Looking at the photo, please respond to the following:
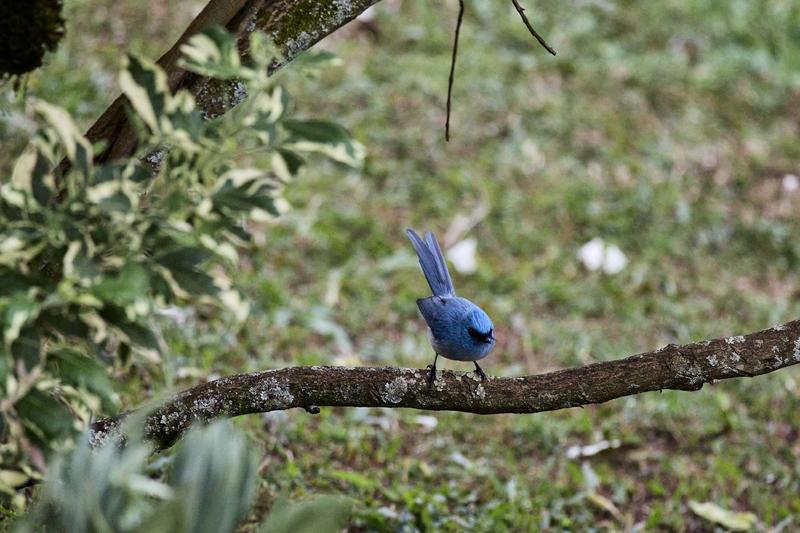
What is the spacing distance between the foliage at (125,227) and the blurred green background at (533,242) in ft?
4.18

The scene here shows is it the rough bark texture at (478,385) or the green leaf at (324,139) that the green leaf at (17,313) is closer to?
the green leaf at (324,139)

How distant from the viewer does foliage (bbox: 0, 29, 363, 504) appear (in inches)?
74.4

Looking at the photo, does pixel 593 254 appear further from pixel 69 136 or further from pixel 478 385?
pixel 69 136

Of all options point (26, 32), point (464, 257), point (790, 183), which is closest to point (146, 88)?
point (26, 32)

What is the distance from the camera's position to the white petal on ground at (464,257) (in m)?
5.78

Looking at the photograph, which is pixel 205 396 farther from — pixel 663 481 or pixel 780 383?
pixel 780 383

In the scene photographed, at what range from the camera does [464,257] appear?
5793 mm

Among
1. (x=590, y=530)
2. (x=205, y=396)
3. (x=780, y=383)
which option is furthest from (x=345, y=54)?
(x=205, y=396)

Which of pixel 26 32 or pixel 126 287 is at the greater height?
pixel 26 32

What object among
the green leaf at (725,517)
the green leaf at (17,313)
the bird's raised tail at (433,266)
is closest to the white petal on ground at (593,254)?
the green leaf at (725,517)

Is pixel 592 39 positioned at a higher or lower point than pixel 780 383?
higher

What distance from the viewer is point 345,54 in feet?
24.1

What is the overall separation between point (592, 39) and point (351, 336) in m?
4.02

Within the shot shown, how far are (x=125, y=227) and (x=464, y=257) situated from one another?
3951 mm
